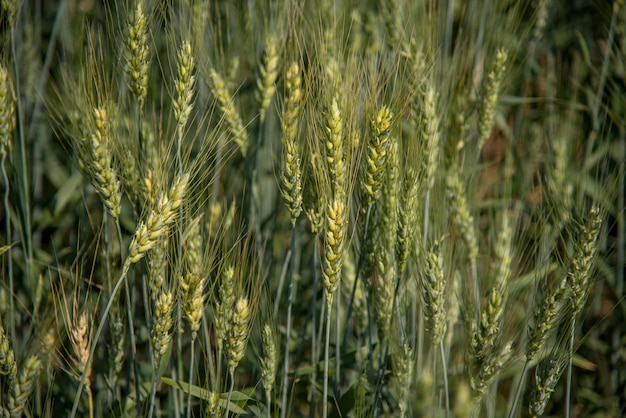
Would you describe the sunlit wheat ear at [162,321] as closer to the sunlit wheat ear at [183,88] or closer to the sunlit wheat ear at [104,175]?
the sunlit wheat ear at [104,175]

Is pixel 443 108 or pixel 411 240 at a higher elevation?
pixel 443 108

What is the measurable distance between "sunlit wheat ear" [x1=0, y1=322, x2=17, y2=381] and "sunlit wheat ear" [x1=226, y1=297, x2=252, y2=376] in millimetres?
343

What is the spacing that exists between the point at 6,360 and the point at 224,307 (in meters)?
0.35

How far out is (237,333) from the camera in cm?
98

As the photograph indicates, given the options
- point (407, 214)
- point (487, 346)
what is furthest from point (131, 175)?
point (487, 346)

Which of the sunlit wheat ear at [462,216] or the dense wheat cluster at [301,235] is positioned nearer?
the dense wheat cluster at [301,235]

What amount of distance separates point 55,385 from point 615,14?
1599 mm

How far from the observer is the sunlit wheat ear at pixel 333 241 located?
947mm

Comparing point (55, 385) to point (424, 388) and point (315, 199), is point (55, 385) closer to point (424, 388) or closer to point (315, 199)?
point (315, 199)

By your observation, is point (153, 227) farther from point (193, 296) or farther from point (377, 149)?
point (377, 149)

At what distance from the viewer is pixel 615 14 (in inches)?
62.6

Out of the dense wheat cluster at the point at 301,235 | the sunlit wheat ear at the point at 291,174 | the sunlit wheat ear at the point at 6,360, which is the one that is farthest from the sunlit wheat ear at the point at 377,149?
the sunlit wheat ear at the point at 6,360

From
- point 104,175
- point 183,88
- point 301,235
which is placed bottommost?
point 301,235

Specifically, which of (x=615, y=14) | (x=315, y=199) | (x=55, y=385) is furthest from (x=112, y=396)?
(x=615, y=14)
